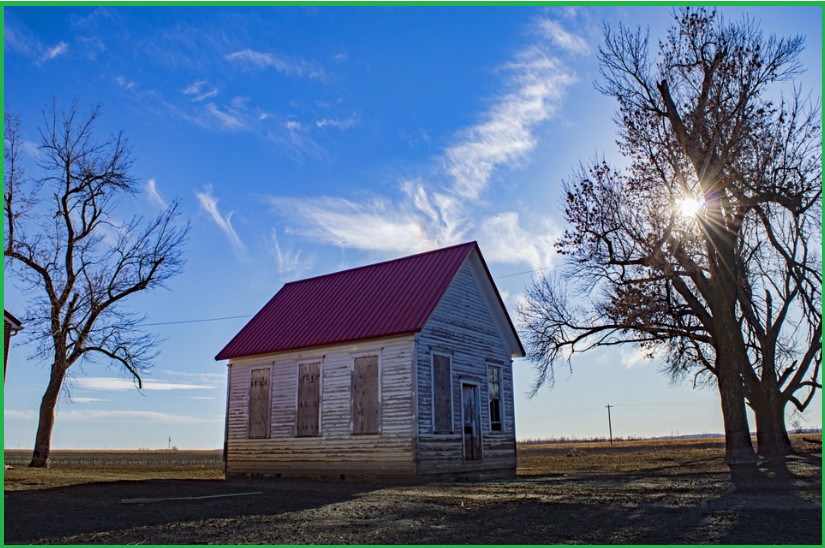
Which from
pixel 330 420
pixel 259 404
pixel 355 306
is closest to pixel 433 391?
pixel 330 420

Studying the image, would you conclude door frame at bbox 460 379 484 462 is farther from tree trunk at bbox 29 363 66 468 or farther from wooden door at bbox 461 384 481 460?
tree trunk at bbox 29 363 66 468

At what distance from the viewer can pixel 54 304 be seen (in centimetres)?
2762

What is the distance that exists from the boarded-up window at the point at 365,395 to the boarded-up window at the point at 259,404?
3948 millimetres

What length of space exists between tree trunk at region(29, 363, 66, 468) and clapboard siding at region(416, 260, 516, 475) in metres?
17.0

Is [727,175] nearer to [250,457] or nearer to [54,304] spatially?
[250,457]

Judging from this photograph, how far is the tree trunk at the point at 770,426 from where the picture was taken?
27.3 meters

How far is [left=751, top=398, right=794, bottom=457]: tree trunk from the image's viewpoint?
2729 centimetres

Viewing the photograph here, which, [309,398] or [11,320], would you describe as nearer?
[309,398]

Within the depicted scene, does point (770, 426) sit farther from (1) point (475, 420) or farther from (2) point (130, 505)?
(2) point (130, 505)

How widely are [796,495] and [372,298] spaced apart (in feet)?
44.7

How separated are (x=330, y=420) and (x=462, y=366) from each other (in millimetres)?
4544

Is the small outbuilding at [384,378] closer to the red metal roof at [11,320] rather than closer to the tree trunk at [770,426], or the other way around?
the red metal roof at [11,320]

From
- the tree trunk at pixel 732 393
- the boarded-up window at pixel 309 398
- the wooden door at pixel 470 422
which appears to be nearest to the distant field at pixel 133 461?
the boarded-up window at pixel 309 398

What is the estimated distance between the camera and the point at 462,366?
21.5m
